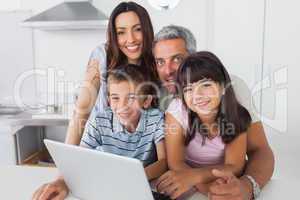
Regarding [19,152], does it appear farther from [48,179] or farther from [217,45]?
[217,45]

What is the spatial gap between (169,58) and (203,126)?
0.92 ft

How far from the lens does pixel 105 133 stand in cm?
128

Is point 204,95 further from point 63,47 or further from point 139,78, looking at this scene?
point 63,47

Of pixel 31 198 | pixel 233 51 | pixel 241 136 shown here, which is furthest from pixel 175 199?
pixel 233 51

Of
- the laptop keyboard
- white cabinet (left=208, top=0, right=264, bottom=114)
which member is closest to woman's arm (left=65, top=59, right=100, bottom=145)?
the laptop keyboard

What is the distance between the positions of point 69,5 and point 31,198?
1632 mm

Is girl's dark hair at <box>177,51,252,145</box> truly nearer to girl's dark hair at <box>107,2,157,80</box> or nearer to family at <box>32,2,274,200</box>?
family at <box>32,2,274,200</box>

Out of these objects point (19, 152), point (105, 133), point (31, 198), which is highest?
point (105, 133)

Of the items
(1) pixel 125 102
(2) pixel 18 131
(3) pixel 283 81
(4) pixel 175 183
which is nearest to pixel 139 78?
(1) pixel 125 102

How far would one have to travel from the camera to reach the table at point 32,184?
983 millimetres

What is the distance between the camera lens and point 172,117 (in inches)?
46.0

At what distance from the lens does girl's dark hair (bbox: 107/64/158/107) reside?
1230 millimetres

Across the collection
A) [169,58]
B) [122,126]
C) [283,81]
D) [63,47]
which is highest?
[63,47]

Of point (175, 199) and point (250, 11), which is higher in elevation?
point (250, 11)
